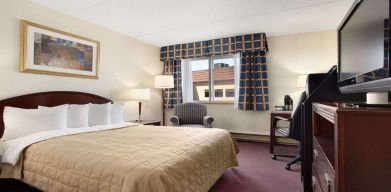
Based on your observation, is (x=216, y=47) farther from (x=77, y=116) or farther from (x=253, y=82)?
(x=77, y=116)

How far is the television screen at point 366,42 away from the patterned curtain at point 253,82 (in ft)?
8.30

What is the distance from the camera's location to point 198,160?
165cm

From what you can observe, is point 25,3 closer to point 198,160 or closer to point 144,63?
point 144,63

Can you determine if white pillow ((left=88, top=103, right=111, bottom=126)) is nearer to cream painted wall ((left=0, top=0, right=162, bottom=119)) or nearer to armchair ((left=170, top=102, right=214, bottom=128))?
cream painted wall ((left=0, top=0, right=162, bottom=119))

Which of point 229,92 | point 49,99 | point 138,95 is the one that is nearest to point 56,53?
point 49,99

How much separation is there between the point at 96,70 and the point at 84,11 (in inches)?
36.1

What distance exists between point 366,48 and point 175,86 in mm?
3935

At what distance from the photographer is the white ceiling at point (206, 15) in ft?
8.61

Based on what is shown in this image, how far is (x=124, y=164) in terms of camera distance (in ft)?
4.16

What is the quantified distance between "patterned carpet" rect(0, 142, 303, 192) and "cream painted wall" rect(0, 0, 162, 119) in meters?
1.14

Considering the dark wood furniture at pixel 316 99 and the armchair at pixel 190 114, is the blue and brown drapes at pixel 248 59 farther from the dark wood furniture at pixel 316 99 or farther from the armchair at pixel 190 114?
the dark wood furniture at pixel 316 99

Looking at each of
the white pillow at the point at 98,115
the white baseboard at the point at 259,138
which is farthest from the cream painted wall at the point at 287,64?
the white pillow at the point at 98,115

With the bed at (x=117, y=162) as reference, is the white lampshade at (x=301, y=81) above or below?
above

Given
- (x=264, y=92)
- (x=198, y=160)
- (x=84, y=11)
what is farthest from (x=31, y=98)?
(x=264, y=92)
